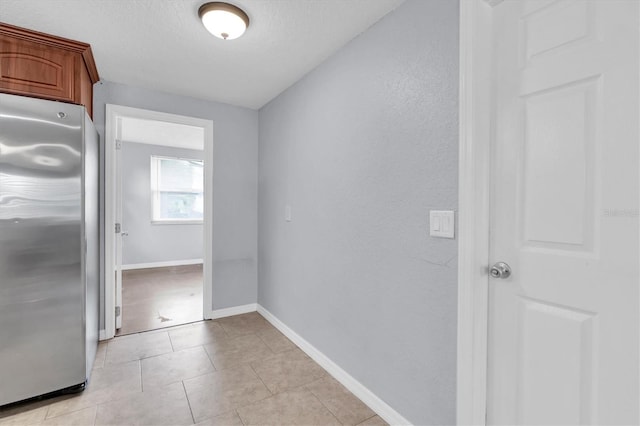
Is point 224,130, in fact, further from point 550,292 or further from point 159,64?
point 550,292

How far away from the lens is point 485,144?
1.37m

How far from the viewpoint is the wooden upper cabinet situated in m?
1.93

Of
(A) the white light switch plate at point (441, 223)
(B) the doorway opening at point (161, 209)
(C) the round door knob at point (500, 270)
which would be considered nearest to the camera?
(C) the round door knob at point (500, 270)

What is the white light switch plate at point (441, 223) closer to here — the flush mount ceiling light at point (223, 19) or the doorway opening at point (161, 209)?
the flush mount ceiling light at point (223, 19)

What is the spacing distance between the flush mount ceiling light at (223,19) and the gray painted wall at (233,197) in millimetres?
1539

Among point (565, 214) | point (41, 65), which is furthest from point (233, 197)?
point (565, 214)

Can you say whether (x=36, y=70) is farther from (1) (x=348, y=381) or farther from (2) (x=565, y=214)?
(2) (x=565, y=214)

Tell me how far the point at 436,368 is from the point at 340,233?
105 cm

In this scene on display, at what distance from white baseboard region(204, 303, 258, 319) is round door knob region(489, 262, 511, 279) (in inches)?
115

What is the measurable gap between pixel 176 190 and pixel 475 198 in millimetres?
6299

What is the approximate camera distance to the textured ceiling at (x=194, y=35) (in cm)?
179

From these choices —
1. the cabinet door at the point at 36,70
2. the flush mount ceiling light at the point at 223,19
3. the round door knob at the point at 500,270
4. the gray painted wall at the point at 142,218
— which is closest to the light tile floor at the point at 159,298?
the gray painted wall at the point at 142,218

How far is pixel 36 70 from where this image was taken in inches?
79.2

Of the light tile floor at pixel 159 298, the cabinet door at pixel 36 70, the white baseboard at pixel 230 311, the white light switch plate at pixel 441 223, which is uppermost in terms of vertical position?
the cabinet door at pixel 36 70
